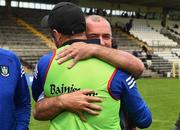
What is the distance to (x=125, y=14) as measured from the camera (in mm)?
46594

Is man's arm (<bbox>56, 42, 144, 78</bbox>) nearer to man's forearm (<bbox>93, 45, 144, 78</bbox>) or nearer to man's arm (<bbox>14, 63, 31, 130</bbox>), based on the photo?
man's forearm (<bbox>93, 45, 144, 78</bbox>)

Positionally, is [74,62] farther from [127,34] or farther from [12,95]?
[127,34]

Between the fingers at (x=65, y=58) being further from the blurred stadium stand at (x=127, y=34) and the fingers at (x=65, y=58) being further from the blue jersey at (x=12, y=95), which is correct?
the blurred stadium stand at (x=127, y=34)

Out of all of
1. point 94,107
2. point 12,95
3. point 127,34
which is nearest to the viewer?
point 94,107

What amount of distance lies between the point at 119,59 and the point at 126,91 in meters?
0.19

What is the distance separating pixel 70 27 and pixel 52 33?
0.15 meters

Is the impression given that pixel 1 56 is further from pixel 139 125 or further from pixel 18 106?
pixel 139 125

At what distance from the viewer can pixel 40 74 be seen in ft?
10.2

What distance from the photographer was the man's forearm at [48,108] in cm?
301

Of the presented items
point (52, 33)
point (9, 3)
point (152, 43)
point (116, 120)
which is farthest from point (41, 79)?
point (152, 43)

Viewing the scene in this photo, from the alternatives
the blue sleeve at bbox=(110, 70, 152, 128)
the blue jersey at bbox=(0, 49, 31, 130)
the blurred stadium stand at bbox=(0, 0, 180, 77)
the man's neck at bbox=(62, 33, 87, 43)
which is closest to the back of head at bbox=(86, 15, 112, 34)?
the man's neck at bbox=(62, 33, 87, 43)

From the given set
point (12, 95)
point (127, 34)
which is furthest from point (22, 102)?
point (127, 34)

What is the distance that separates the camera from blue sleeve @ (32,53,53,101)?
121 inches

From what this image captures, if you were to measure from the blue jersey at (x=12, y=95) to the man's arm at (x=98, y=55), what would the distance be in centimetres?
66
